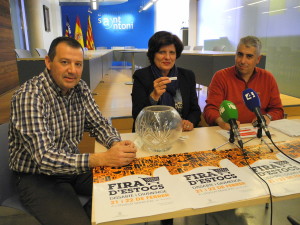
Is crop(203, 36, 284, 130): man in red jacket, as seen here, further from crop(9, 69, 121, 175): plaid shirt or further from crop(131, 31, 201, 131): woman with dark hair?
crop(9, 69, 121, 175): plaid shirt

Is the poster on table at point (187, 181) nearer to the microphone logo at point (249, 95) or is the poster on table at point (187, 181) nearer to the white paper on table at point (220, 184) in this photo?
the white paper on table at point (220, 184)

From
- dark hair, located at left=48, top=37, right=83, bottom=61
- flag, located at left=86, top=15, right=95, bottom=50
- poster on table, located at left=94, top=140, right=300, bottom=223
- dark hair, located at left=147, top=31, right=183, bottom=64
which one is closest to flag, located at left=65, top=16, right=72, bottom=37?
flag, located at left=86, top=15, right=95, bottom=50

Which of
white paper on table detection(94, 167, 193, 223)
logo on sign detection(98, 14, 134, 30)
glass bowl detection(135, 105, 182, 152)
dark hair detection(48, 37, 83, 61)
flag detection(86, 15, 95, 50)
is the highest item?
logo on sign detection(98, 14, 134, 30)

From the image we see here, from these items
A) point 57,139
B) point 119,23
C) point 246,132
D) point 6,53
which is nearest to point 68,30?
point 119,23

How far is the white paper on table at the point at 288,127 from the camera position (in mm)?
1219

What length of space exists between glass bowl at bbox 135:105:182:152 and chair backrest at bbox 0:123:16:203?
0.64 m

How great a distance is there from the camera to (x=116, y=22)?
11234mm

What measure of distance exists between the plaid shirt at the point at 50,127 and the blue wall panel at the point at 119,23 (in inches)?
413

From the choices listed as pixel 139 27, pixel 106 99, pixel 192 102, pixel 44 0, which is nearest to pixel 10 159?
pixel 192 102

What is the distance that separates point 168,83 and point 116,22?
34.3 feet

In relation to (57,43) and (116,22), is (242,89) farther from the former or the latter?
(116,22)

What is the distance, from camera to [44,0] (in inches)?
336

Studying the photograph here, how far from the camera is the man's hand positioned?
2.98 feet

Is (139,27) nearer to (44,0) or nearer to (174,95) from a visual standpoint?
(44,0)
